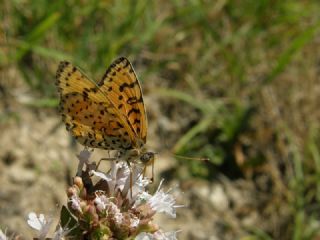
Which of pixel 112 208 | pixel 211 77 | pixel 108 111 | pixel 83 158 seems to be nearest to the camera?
pixel 112 208

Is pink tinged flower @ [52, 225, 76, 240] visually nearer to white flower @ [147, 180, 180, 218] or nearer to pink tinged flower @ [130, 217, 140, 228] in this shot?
pink tinged flower @ [130, 217, 140, 228]

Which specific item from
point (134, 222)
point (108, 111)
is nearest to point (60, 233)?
point (134, 222)

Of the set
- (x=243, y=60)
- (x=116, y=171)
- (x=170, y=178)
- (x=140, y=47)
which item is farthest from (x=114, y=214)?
(x=243, y=60)

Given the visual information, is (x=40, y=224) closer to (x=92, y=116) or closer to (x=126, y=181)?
(x=126, y=181)

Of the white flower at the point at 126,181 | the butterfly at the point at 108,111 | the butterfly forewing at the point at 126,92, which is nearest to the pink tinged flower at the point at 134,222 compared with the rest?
the white flower at the point at 126,181

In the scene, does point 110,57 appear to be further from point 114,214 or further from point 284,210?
point 114,214

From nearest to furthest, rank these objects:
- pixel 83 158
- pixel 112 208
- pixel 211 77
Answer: pixel 112 208
pixel 83 158
pixel 211 77
